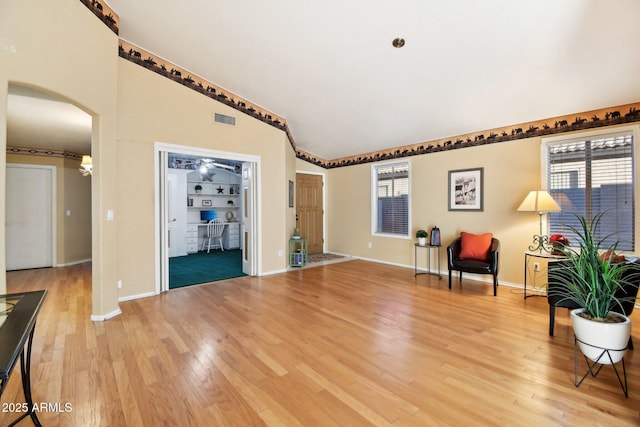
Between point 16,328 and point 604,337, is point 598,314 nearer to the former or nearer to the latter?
point 604,337

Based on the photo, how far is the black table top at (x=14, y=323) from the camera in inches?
38.4

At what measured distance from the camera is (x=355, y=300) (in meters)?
3.70

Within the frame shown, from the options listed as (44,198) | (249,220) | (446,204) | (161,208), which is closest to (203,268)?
(249,220)

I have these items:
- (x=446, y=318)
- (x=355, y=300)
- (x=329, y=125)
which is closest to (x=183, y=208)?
(x=329, y=125)

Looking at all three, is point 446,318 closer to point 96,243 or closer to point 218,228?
point 96,243

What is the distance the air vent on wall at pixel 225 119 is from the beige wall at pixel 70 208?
4018 millimetres

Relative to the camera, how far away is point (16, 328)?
1.19 m

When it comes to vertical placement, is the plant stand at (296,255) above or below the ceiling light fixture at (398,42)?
below

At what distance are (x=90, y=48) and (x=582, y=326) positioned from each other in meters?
4.85

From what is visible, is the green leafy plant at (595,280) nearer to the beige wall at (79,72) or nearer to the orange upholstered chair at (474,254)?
the orange upholstered chair at (474,254)

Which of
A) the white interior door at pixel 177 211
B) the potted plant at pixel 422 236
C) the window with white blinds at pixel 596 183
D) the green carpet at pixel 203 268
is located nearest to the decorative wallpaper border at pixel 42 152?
the white interior door at pixel 177 211

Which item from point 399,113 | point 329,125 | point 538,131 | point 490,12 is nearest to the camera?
point 490,12

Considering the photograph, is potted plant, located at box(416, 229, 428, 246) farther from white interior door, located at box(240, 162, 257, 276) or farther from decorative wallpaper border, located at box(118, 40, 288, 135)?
decorative wallpaper border, located at box(118, 40, 288, 135)

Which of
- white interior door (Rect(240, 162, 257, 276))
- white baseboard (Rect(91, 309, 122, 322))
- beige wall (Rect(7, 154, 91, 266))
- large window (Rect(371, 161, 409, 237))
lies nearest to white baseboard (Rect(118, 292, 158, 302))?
white baseboard (Rect(91, 309, 122, 322))
